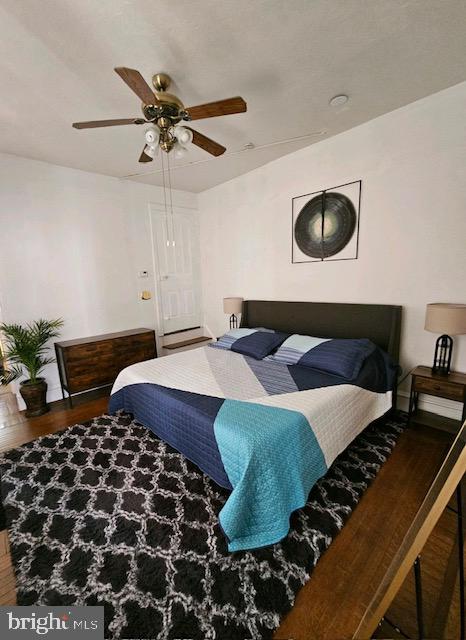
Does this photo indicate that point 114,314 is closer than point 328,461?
No

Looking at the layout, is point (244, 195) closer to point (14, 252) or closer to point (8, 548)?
point (14, 252)

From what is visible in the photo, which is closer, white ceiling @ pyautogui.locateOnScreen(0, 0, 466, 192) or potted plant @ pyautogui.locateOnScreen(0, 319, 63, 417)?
white ceiling @ pyautogui.locateOnScreen(0, 0, 466, 192)

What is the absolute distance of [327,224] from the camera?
9.51 feet

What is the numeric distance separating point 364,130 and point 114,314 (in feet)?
11.8

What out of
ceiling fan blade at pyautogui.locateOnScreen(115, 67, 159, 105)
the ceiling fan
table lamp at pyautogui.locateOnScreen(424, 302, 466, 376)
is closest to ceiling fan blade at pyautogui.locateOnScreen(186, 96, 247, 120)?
the ceiling fan

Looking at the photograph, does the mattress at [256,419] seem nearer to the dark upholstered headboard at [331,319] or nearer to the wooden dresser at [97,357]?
the dark upholstered headboard at [331,319]

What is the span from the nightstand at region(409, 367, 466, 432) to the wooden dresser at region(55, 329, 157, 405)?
9.91 feet

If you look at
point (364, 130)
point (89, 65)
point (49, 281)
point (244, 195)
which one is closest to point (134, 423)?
point (49, 281)

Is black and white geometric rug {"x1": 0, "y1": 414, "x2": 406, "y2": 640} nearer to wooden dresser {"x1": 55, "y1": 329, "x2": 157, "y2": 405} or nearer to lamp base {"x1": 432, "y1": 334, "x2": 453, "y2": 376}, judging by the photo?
lamp base {"x1": 432, "y1": 334, "x2": 453, "y2": 376}

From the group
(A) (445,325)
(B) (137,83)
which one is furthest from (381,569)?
(B) (137,83)

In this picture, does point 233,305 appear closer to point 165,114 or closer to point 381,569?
point 165,114

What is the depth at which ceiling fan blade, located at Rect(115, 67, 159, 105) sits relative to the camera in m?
1.30

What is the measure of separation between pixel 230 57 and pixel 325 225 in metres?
1.72

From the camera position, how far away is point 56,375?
3.26m
